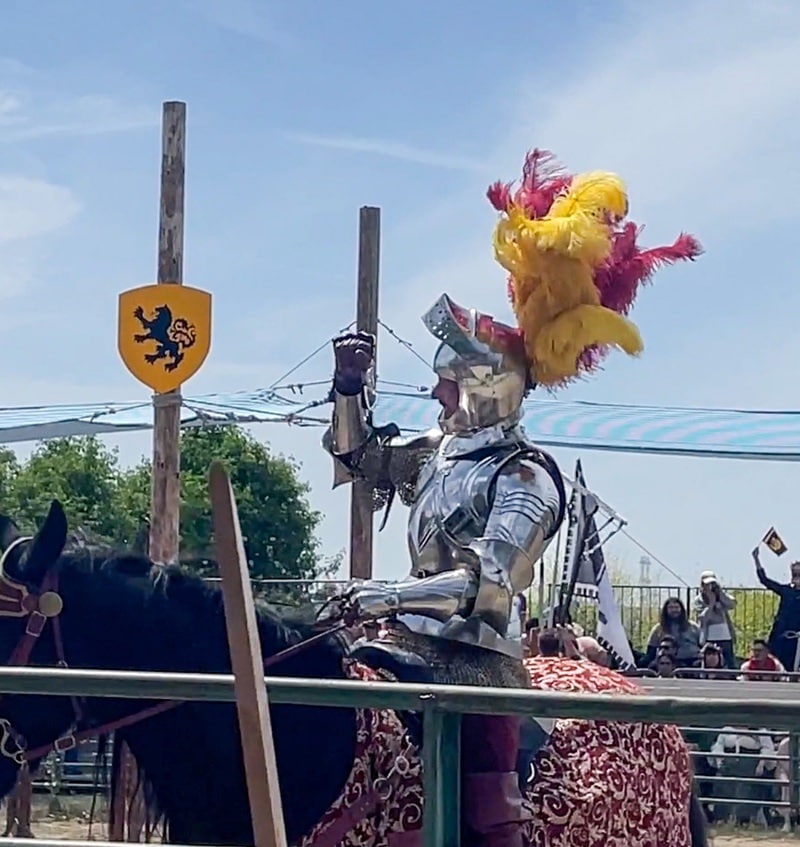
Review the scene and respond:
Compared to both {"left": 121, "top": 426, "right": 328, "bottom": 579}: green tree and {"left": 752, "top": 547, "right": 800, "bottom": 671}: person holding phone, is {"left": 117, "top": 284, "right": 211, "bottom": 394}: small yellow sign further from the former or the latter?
{"left": 121, "top": 426, "right": 328, "bottom": 579}: green tree

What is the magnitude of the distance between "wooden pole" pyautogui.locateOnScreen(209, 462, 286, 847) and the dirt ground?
4.40 metres

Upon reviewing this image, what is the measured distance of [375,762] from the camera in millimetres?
4227

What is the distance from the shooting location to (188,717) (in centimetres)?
413

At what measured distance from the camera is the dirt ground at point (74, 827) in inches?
286

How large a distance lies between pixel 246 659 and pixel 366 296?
9229 millimetres

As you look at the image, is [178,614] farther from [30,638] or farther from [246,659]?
[246,659]

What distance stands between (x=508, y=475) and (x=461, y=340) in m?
0.47

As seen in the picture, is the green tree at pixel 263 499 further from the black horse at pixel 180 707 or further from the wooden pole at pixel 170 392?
the black horse at pixel 180 707

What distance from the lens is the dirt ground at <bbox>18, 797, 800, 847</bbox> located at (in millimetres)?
7270

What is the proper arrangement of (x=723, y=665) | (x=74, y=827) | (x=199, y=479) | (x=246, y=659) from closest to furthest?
1. (x=246, y=659)
2. (x=74, y=827)
3. (x=723, y=665)
4. (x=199, y=479)

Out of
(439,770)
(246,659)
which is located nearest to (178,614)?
(439,770)

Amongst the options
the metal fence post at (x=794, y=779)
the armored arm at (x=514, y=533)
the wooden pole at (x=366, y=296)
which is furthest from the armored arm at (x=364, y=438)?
the wooden pole at (x=366, y=296)

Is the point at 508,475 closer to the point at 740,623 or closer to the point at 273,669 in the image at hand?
the point at 273,669

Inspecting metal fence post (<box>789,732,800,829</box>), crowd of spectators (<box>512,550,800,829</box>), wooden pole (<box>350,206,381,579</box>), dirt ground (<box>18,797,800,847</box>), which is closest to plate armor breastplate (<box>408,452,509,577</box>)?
dirt ground (<box>18,797,800,847</box>)
